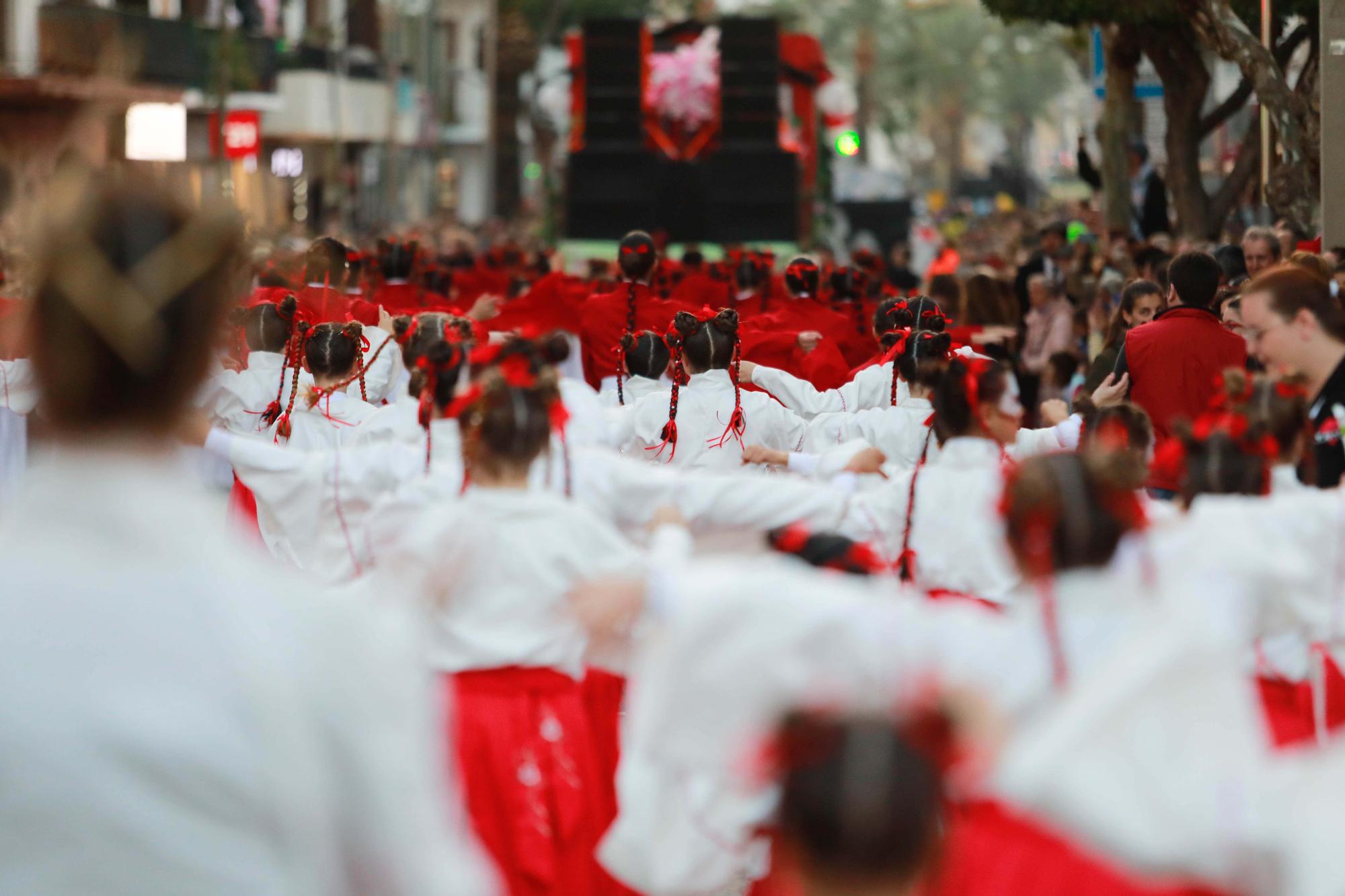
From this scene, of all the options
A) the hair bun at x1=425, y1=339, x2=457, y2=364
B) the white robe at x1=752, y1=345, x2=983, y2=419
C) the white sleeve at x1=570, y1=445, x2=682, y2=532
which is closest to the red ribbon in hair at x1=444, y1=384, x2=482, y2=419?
the white sleeve at x1=570, y1=445, x2=682, y2=532

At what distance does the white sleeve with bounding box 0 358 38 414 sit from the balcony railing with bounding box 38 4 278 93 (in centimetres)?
1826

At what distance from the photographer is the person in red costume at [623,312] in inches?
422

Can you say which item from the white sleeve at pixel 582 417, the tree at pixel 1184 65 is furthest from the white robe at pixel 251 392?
the tree at pixel 1184 65

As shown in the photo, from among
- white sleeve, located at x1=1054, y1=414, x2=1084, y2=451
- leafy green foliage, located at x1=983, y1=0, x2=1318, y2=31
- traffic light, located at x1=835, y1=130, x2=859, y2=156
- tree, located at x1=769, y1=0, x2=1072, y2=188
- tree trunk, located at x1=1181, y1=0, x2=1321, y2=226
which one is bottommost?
white sleeve, located at x1=1054, y1=414, x2=1084, y2=451

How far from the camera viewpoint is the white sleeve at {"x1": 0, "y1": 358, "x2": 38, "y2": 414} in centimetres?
792

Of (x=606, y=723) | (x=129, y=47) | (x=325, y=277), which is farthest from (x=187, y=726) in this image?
(x=129, y=47)

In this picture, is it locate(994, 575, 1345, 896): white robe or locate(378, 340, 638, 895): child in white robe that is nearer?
locate(994, 575, 1345, 896): white robe

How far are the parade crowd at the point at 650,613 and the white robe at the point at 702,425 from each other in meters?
0.02

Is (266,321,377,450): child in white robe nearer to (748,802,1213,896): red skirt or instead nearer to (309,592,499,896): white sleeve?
(748,802,1213,896): red skirt

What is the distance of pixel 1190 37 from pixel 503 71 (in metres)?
46.6

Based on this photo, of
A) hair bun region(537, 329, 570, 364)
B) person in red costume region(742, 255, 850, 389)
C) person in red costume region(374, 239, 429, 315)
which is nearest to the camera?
hair bun region(537, 329, 570, 364)

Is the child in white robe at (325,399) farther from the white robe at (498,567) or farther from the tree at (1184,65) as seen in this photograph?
the tree at (1184,65)

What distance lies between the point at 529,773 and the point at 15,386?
14.9 feet

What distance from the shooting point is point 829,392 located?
8.13m
